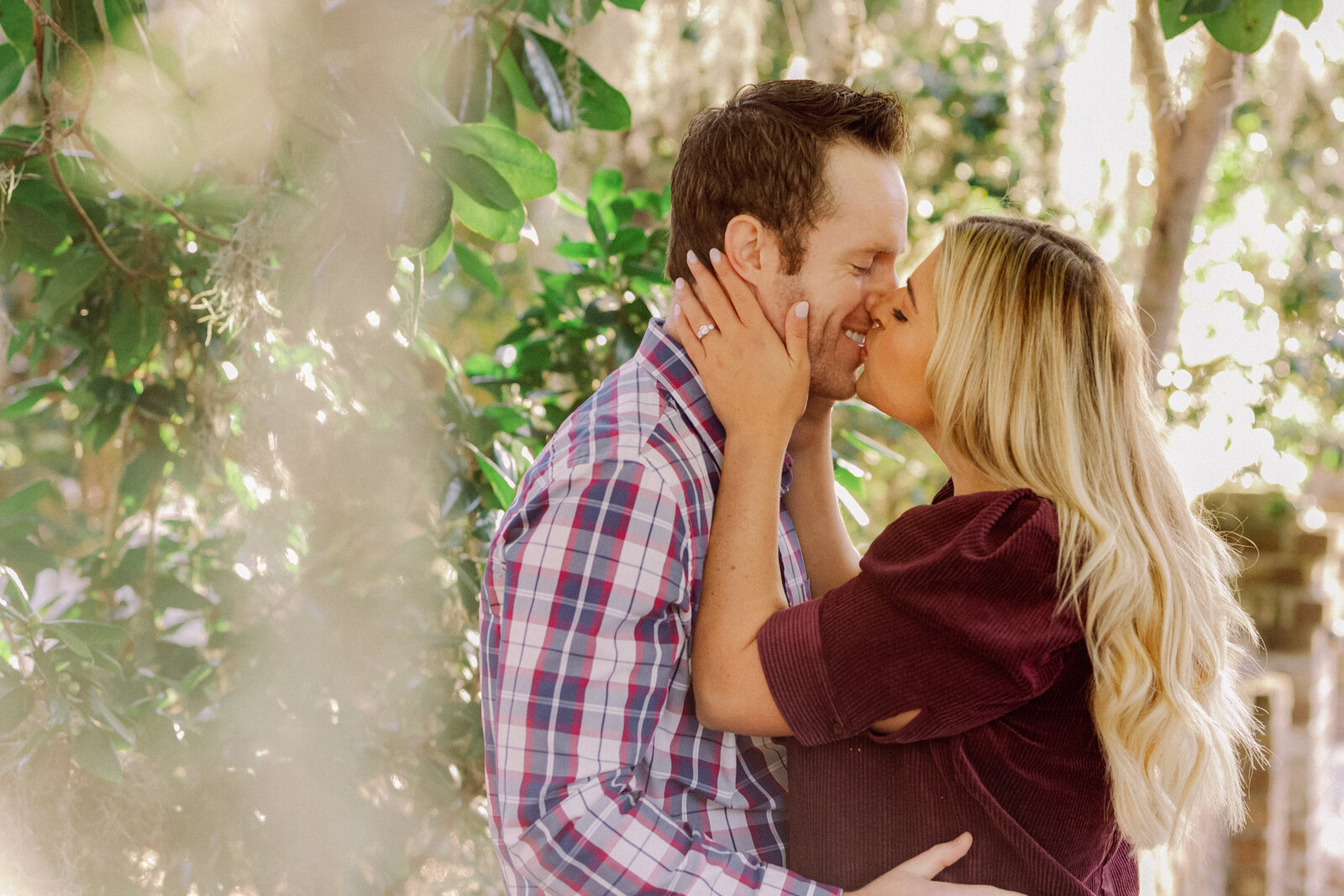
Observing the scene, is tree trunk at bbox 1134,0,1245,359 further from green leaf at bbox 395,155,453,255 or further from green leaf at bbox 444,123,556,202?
green leaf at bbox 395,155,453,255

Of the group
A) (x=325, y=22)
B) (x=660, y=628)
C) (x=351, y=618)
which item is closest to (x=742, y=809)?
(x=660, y=628)

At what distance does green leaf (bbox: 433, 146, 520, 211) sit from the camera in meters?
1.26

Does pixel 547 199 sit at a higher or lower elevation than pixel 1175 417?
higher

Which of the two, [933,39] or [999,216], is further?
[933,39]

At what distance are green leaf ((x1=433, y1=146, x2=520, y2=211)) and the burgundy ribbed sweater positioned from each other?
61 cm

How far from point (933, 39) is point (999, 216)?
8.77 feet

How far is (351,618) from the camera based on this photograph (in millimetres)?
1711

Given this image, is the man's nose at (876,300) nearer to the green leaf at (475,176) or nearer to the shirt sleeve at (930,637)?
the shirt sleeve at (930,637)

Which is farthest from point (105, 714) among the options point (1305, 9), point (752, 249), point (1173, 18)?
point (1305, 9)

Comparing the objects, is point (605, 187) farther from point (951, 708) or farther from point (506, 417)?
point (951, 708)

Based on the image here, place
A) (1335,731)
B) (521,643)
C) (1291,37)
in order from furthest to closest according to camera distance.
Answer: (1335,731)
(1291,37)
(521,643)

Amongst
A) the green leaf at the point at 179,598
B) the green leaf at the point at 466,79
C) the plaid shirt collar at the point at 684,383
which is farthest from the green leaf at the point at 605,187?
the green leaf at the point at 179,598

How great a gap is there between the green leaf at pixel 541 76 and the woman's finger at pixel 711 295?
0.35 metres

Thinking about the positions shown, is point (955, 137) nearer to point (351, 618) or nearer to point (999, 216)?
point (999, 216)
